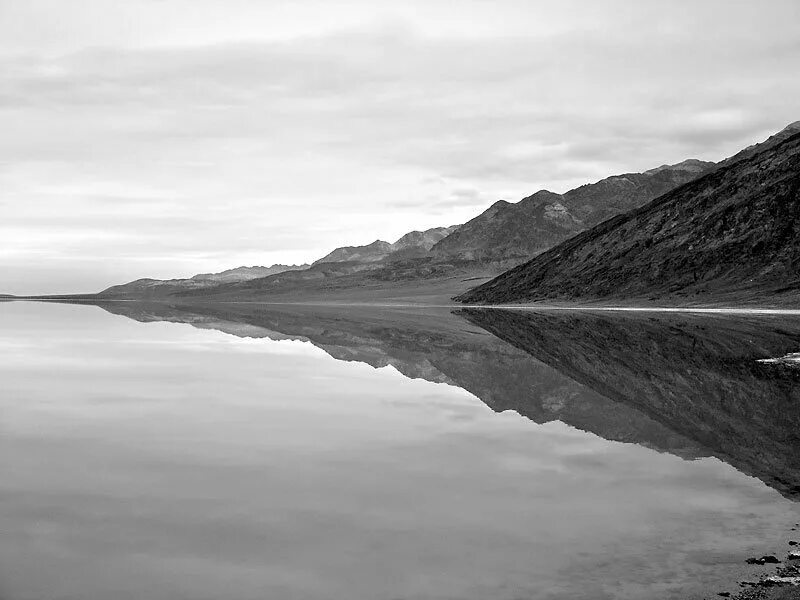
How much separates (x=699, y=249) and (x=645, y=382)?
400ft

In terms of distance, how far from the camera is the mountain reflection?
1739 cm

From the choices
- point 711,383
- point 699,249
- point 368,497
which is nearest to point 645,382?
point 711,383

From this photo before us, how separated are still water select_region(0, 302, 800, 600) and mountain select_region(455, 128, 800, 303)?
322 ft

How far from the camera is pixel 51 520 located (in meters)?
10.8

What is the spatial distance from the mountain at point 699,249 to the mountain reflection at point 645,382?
7102 centimetres

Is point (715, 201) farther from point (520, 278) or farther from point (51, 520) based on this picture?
point (51, 520)

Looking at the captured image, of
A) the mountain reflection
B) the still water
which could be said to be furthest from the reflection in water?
the still water

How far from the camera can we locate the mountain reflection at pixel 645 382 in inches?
685

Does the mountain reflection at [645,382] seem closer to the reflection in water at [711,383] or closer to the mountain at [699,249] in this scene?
the reflection in water at [711,383]

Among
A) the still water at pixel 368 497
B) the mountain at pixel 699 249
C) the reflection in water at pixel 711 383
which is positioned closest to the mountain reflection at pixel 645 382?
the reflection in water at pixel 711 383

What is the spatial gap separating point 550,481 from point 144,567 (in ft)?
23.4

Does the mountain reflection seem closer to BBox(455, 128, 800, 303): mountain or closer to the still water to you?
the still water

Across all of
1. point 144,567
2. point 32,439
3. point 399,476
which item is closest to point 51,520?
point 144,567

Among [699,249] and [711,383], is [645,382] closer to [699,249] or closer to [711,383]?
[711,383]
